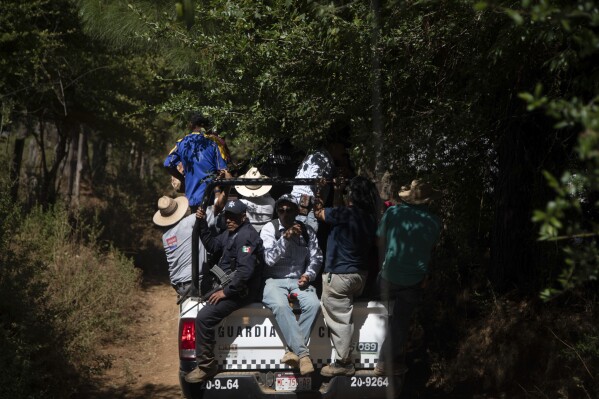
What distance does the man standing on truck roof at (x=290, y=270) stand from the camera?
6230mm

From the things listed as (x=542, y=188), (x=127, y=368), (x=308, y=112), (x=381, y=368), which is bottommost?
(x=127, y=368)

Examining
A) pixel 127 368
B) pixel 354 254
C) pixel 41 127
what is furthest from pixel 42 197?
pixel 354 254

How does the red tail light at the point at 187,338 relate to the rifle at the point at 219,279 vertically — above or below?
below

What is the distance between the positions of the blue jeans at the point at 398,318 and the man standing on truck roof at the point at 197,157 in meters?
2.26

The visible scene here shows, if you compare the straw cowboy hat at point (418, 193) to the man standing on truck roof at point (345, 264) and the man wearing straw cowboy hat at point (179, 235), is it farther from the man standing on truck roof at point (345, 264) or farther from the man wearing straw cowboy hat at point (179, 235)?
the man wearing straw cowboy hat at point (179, 235)

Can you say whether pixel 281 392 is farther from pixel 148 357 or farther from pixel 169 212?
pixel 148 357

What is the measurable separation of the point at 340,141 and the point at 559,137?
6.96 feet

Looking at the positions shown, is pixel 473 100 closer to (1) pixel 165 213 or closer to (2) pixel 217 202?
(2) pixel 217 202

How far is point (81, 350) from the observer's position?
841 cm

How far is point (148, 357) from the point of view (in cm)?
1008

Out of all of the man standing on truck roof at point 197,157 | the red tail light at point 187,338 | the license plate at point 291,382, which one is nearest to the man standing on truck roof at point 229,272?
the red tail light at point 187,338

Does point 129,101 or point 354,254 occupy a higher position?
point 129,101

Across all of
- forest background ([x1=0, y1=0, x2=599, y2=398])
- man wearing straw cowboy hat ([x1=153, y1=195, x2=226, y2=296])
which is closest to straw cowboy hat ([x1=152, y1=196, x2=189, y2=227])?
man wearing straw cowboy hat ([x1=153, y1=195, x2=226, y2=296])

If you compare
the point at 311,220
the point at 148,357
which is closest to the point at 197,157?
the point at 311,220
